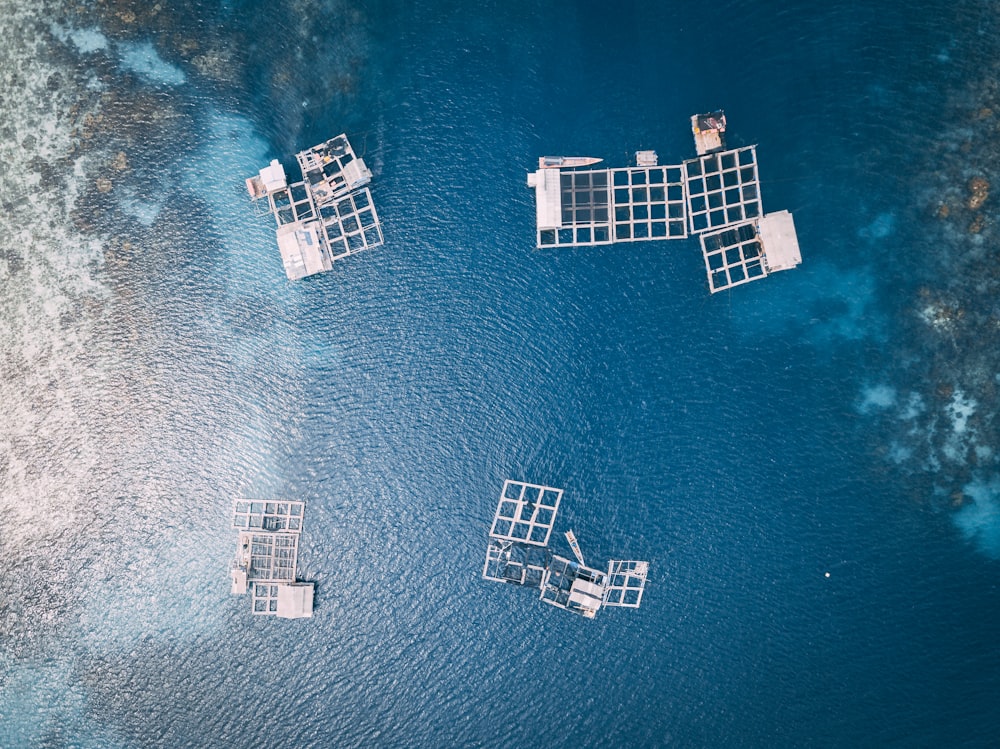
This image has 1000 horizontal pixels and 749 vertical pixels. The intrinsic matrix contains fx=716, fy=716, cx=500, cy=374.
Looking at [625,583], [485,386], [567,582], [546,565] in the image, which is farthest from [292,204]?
[625,583]

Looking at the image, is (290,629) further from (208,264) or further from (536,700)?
(208,264)

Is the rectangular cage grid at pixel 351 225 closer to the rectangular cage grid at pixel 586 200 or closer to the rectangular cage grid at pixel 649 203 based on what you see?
the rectangular cage grid at pixel 586 200

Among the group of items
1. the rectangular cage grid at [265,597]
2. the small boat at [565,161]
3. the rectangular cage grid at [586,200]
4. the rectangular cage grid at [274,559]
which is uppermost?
the small boat at [565,161]

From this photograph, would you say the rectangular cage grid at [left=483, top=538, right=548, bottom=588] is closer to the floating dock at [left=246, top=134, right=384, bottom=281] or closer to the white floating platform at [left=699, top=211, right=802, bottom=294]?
the white floating platform at [left=699, top=211, right=802, bottom=294]

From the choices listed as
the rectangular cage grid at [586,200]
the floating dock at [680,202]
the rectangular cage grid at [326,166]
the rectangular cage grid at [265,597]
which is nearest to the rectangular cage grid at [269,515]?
the rectangular cage grid at [265,597]

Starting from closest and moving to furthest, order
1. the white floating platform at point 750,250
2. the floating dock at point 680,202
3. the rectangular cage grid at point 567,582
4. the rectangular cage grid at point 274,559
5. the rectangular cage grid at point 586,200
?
the white floating platform at point 750,250
the floating dock at point 680,202
the rectangular cage grid at point 567,582
the rectangular cage grid at point 586,200
the rectangular cage grid at point 274,559

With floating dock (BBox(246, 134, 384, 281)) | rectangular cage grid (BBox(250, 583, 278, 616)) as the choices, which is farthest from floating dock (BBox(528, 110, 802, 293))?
rectangular cage grid (BBox(250, 583, 278, 616))
